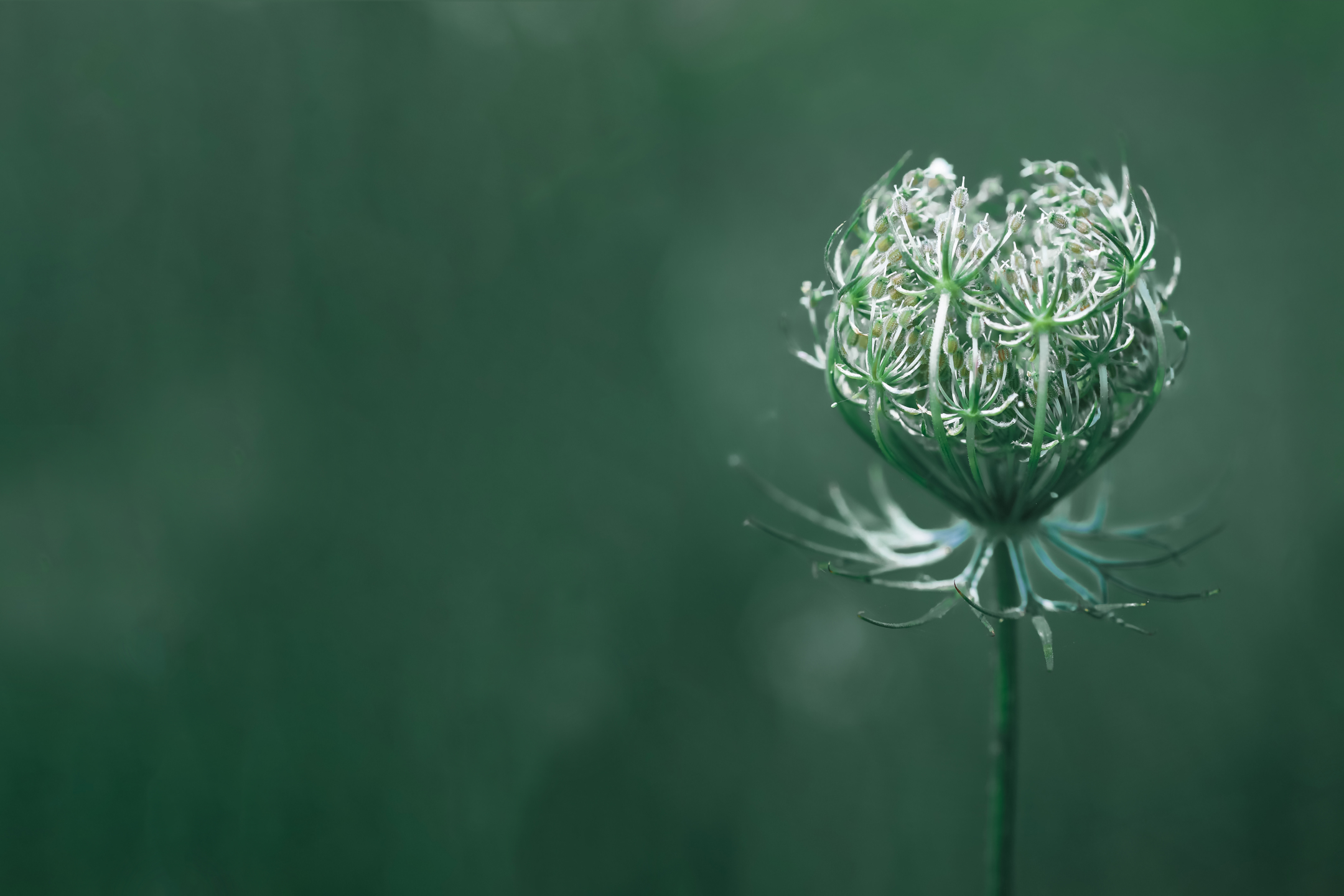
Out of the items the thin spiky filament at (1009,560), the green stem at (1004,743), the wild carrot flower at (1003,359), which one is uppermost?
the wild carrot flower at (1003,359)

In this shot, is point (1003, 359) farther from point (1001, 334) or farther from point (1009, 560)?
point (1009, 560)

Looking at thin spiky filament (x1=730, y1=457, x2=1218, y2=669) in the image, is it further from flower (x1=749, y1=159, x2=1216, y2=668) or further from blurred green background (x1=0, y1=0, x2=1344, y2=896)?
blurred green background (x1=0, y1=0, x2=1344, y2=896)

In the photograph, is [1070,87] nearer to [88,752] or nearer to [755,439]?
[755,439]

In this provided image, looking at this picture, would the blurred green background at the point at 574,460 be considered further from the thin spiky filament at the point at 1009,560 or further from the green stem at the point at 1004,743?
the green stem at the point at 1004,743

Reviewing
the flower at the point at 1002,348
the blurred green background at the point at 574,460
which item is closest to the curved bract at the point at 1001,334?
the flower at the point at 1002,348

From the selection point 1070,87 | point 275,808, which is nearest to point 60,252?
point 275,808

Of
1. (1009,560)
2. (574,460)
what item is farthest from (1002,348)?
(574,460)

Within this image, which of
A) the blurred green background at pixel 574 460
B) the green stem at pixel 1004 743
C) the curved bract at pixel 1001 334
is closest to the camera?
the curved bract at pixel 1001 334

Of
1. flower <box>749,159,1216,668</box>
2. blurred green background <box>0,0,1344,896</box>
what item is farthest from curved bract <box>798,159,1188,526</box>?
blurred green background <box>0,0,1344,896</box>
